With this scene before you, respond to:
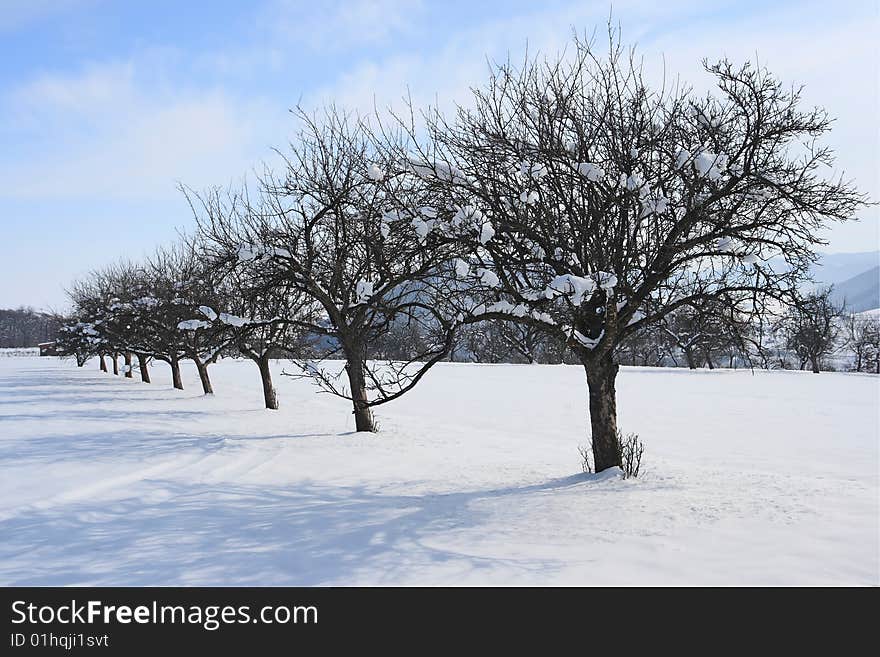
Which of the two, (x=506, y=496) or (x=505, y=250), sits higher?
(x=505, y=250)

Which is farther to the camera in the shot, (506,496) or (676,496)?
(506,496)

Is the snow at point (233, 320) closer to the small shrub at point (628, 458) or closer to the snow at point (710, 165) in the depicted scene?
the small shrub at point (628, 458)

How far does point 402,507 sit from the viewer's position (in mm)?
7523

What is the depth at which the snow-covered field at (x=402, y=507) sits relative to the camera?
17.2 feet

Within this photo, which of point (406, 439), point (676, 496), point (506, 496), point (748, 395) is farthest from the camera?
point (748, 395)

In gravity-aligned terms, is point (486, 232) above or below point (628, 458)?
above

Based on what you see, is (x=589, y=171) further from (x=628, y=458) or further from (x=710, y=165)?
(x=628, y=458)

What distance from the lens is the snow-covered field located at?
5.24 m

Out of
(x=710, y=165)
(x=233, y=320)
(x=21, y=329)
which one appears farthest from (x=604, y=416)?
(x=21, y=329)

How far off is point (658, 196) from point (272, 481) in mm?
6664

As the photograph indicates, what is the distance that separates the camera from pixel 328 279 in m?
14.6
